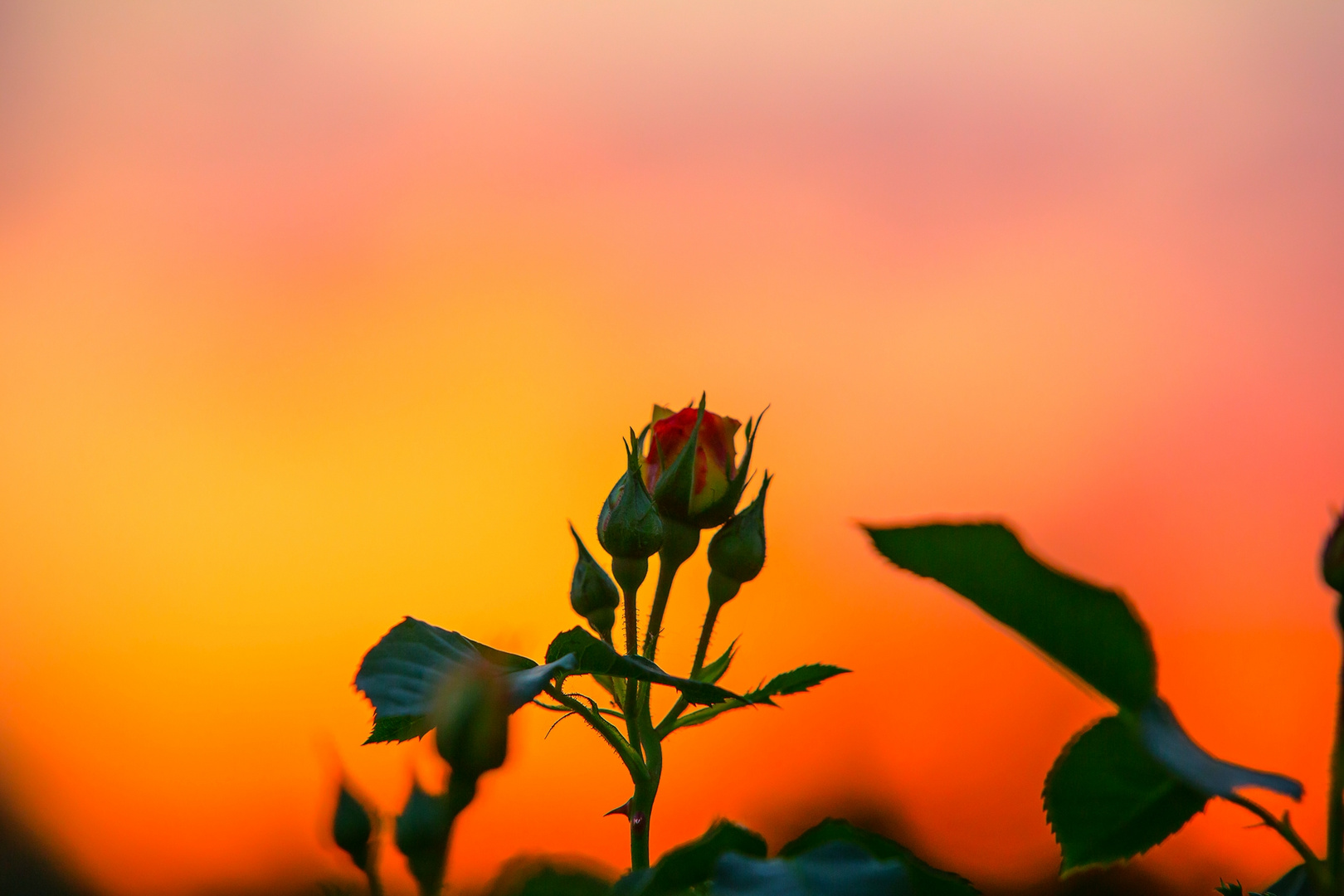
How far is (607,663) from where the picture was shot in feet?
1.75

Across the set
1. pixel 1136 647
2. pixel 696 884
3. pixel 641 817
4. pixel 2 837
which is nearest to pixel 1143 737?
pixel 1136 647

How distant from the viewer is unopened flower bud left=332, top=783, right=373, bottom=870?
Answer: 45cm

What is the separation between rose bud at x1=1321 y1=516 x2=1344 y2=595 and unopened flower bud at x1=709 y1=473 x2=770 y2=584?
420 millimetres

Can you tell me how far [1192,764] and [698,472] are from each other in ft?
1.51

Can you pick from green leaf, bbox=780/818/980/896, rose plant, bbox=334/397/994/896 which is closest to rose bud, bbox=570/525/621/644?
rose plant, bbox=334/397/994/896

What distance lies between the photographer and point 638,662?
1.71ft

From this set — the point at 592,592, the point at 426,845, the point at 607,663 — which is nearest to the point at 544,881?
the point at 426,845

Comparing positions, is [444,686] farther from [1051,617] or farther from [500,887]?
[1051,617]

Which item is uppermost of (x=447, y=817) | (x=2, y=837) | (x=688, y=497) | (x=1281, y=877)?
(x=688, y=497)

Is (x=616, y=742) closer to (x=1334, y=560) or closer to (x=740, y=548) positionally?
(x=740, y=548)

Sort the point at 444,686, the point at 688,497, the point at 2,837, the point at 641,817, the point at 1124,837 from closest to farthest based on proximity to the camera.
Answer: the point at 444,686, the point at 1124,837, the point at 641,817, the point at 688,497, the point at 2,837

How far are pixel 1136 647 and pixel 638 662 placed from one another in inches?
9.1

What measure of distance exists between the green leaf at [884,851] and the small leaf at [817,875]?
0.01 meters

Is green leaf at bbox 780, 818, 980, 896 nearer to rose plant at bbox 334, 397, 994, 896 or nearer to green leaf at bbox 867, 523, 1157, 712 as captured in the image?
rose plant at bbox 334, 397, 994, 896
